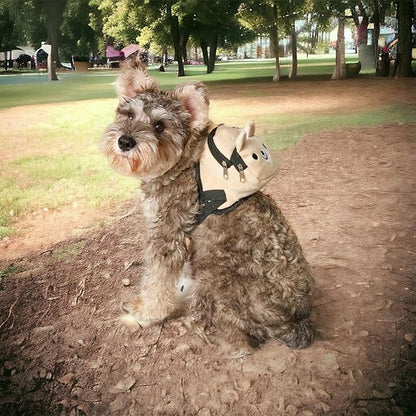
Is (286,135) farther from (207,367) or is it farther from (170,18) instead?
(170,18)

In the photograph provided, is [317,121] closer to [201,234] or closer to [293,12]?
[201,234]

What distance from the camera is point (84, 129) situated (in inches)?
483

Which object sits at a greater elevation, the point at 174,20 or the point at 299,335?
the point at 174,20

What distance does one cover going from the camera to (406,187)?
22.0ft

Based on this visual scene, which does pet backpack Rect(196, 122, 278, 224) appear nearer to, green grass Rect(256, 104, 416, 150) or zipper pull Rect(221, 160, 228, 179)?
zipper pull Rect(221, 160, 228, 179)

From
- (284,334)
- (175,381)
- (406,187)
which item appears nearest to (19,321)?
(175,381)

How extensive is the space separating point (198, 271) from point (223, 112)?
41.2 feet

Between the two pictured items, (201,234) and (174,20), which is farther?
(174,20)

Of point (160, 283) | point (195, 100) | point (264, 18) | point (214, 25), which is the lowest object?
point (160, 283)

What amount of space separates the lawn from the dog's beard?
2879mm

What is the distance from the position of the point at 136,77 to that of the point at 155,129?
55 cm

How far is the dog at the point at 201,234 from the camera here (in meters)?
2.93

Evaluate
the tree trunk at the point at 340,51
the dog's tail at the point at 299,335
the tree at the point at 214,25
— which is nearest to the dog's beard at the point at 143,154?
the dog's tail at the point at 299,335

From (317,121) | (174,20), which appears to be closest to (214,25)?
(174,20)
